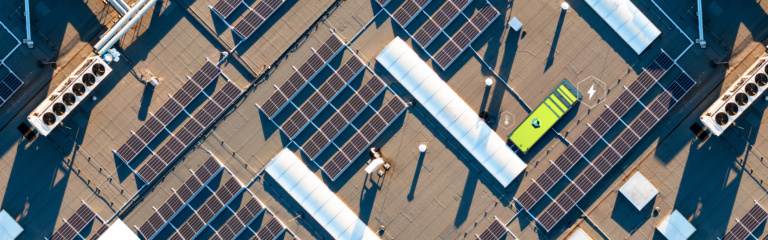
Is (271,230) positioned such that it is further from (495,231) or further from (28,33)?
(28,33)

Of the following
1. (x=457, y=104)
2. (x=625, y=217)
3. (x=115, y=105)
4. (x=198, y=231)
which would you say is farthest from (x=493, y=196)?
(x=115, y=105)

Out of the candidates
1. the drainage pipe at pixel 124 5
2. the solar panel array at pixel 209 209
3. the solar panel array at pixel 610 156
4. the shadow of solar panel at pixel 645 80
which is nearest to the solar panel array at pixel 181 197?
the solar panel array at pixel 209 209

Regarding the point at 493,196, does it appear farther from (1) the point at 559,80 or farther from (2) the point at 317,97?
A: (2) the point at 317,97

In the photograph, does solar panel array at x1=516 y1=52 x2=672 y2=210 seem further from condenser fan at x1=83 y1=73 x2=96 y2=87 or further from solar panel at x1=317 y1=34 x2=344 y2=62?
condenser fan at x1=83 y1=73 x2=96 y2=87

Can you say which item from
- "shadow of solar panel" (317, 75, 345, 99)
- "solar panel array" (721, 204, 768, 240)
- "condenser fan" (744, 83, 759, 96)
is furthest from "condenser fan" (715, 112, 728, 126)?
"shadow of solar panel" (317, 75, 345, 99)

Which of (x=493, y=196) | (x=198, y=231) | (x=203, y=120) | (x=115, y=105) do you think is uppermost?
(x=115, y=105)

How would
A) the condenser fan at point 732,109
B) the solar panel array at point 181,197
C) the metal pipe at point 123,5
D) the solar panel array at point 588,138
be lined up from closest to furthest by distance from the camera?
the condenser fan at point 732,109 → the metal pipe at point 123,5 → the solar panel array at point 588,138 → the solar panel array at point 181,197

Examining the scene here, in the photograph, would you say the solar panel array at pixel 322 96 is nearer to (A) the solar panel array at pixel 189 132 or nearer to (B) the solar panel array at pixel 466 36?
(A) the solar panel array at pixel 189 132
